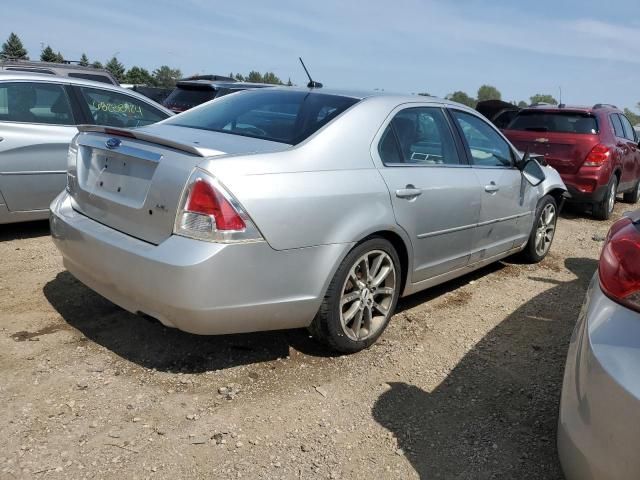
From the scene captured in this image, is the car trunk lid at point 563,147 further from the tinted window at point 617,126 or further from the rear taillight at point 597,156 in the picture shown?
the tinted window at point 617,126

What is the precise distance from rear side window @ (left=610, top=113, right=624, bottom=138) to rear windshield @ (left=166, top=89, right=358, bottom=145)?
670 centimetres

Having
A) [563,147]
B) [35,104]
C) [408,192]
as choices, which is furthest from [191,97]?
[408,192]

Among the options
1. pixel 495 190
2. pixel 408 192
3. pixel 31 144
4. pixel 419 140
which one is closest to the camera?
pixel 408 192

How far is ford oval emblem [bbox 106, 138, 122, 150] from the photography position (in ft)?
10.1

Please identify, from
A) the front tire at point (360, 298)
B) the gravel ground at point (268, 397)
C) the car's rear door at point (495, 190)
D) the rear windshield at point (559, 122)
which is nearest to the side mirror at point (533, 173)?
the car's rear door at point (495, 190)

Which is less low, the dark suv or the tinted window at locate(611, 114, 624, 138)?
the tinted window at locate(611, 114, 624, 138)

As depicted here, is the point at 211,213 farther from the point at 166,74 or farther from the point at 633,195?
the point at 166,74

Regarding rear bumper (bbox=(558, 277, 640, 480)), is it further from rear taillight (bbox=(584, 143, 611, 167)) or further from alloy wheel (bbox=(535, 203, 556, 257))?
rear taillight (bbox=(584, 143, 611, 167))

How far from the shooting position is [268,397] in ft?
9.69

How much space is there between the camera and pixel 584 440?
180cm

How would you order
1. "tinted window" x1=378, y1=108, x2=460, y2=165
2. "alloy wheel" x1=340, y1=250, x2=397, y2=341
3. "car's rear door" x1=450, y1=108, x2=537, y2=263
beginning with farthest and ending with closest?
"car's rear door" x1=450, y1=108, x2=537, y2=263 < "tinted window" x1=378, y1=108, x2=460, y2=165 < "alloy wheel" x1=340, y1=250, x2=397, y2=341

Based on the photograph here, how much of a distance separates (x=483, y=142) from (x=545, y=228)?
1.45m

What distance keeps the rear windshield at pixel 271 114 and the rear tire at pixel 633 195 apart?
8.53 m

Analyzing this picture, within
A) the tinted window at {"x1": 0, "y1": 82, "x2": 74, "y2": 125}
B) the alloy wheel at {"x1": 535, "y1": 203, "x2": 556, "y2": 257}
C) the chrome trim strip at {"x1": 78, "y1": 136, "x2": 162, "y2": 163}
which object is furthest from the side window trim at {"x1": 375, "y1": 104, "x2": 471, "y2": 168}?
the tinted window at {"x1": 0, "y1": 82, "x2": 74, "y2": 125}
